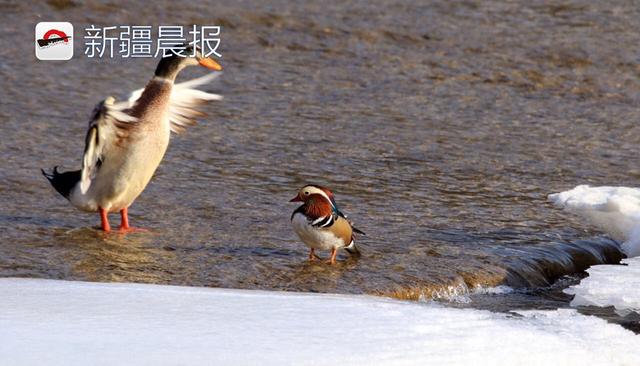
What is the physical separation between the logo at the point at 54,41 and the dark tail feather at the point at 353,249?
511 cm

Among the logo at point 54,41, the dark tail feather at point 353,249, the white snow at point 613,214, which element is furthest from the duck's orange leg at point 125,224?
the logo at point 54,41

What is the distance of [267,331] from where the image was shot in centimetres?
479

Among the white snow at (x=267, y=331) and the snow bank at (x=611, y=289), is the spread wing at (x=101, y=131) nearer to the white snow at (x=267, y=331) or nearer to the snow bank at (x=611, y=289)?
the white snow at (x=267, y=331)

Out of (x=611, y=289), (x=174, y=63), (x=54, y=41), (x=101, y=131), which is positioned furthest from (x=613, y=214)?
(x=54, y=41)

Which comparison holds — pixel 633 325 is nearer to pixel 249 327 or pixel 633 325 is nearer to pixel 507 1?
pixel 249 327

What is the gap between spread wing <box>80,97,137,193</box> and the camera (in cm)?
660

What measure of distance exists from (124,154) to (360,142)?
9.00 feet

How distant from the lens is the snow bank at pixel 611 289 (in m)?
5.88

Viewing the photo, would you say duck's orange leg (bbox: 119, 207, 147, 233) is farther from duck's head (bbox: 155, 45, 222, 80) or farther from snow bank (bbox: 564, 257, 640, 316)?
snow bank (bbox: 564, 257, 640, 316)

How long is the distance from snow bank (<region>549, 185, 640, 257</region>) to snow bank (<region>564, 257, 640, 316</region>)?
49 centimetres

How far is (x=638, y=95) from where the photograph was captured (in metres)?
11.1

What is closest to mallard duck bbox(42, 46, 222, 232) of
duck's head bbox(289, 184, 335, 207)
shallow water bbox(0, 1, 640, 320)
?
shallow water bbox(0, 1, 640, 320)

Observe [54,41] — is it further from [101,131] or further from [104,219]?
[101,131]

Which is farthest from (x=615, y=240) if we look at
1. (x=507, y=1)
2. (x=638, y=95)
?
(x=507, y=1)
